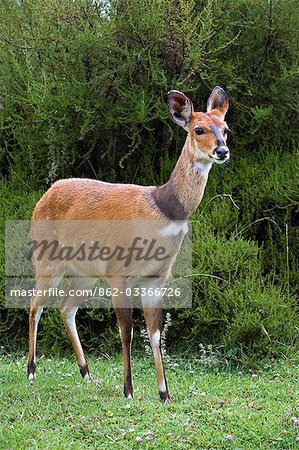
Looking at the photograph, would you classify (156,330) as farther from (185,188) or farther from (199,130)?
(199,130)

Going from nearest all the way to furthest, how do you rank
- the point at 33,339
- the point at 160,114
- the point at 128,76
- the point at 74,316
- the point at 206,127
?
the point at 206,127
the point at 33,339
the point at 74,316
the point at 160,114
the point at 128,76

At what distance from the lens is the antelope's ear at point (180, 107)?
16.0ft

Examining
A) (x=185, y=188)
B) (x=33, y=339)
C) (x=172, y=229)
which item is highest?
(x=185, y=188)

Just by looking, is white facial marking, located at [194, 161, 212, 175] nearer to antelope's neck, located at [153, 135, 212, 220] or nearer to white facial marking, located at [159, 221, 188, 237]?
antelope's neck, located at [153, 135, 212, 220]

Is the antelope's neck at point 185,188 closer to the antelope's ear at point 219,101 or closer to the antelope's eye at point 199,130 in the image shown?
the antelope's eye at point 199,130

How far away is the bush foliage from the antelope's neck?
178 centimetres

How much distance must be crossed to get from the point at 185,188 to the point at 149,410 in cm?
138

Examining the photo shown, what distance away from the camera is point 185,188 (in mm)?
4844

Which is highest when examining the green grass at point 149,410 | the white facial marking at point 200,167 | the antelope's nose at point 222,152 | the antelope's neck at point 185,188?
the antelope's nose at point 222,152

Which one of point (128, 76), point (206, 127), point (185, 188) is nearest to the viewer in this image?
point (206, 127)

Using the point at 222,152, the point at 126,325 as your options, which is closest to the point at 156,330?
the point at 126,325

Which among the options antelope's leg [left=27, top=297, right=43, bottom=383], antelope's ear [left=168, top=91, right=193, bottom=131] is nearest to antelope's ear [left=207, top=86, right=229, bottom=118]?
antelope's ear [left=168, top=91, right=193, bottom=131]

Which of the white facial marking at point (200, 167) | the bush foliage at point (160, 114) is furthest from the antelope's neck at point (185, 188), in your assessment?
the bush foliage at point (160, 114)

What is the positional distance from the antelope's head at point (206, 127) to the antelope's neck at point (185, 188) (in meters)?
0.06
